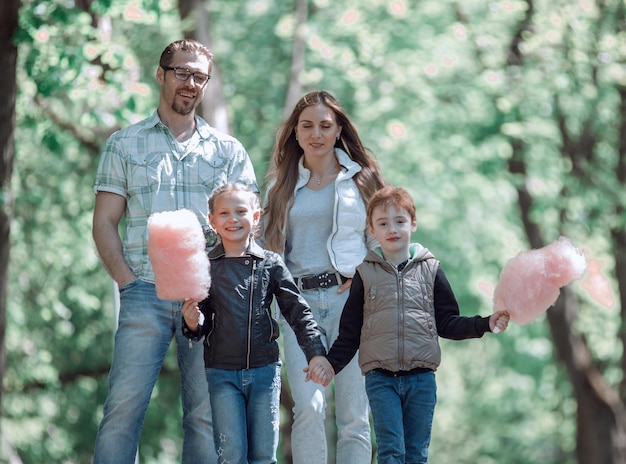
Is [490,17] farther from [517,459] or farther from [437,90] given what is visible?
[517,459]

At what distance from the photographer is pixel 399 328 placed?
16.8 feet

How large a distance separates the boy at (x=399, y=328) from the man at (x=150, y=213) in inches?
27.9

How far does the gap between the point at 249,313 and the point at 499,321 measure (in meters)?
1.12

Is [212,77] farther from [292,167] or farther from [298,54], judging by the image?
[292,167]

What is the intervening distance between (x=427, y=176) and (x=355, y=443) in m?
10.0

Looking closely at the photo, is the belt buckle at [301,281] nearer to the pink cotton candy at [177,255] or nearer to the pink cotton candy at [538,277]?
the pink cotton candy at [177,255]

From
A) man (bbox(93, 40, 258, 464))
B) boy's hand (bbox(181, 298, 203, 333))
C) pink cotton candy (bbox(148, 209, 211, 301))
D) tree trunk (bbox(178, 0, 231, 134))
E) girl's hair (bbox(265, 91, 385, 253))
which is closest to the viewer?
pink cotton candy (bbox(148, 209, 211, 301))

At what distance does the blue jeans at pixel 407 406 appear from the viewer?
16.6 ft

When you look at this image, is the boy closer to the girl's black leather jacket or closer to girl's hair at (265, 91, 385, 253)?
the girl's black leather jacket

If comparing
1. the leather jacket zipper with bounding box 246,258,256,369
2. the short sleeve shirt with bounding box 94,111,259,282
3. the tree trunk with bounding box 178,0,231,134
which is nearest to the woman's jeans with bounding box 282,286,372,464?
the leather jacket zipper with bounding box 246,258,256,369

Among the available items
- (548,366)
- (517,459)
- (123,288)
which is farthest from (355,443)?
(517,459)

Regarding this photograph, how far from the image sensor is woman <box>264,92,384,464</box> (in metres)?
5.43

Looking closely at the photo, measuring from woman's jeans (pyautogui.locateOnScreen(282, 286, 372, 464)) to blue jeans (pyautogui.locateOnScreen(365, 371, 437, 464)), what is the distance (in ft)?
1.22

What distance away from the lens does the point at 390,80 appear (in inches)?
583
